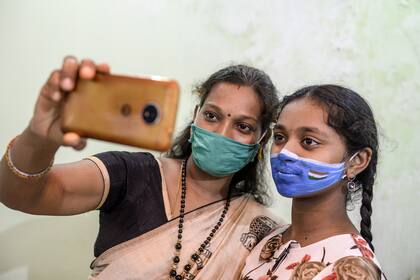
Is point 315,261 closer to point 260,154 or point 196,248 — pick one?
point 196,248

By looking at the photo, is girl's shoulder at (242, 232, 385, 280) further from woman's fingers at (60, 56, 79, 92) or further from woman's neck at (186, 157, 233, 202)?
woman's fingers at (60, 56, 79, 92)

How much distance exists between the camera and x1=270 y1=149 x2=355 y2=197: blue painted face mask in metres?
1.06

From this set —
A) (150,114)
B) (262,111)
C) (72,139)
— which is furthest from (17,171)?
(262,111)

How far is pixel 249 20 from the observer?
1924 millimetres

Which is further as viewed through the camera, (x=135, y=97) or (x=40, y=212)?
(x=40, y=212)

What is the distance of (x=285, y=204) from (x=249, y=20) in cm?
90

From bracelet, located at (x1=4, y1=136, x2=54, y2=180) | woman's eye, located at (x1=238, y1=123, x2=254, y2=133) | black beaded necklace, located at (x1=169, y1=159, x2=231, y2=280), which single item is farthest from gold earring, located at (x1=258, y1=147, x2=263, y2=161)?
bracelet, located at (x1=4, y1=136, x2=54, y2=180)

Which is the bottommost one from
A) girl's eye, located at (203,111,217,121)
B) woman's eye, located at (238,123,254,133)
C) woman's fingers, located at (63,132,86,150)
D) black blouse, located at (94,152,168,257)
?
black blouse, located at (94,152,168,257)

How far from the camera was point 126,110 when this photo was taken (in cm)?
63

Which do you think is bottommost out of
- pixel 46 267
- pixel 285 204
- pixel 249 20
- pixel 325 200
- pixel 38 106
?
pixel 46 267

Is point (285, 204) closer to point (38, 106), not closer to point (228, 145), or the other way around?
point (228, 145)

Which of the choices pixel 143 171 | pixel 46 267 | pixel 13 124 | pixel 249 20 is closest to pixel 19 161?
pixel 143 171

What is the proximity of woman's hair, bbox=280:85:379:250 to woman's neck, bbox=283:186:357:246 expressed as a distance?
0.10 metres

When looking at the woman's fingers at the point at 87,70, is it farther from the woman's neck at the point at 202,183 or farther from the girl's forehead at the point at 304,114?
the woman's neck at the point at 202,183
